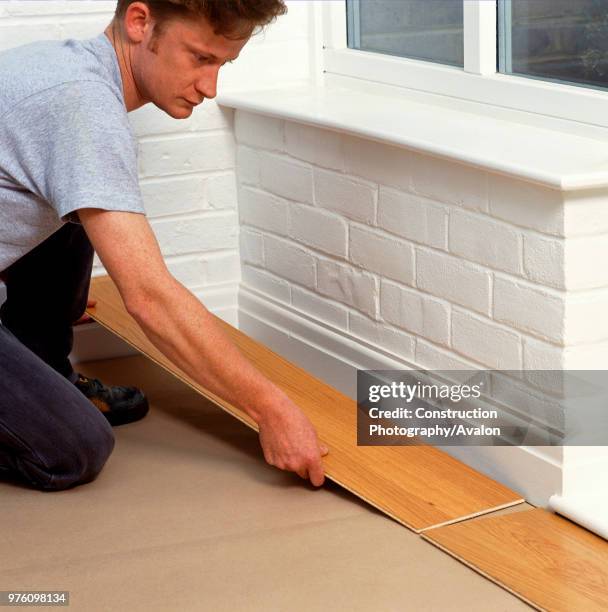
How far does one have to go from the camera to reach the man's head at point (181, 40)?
180 cm

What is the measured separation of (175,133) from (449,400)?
102cm

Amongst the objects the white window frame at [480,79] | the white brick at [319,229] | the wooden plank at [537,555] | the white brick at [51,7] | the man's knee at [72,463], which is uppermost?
the white brick at [51,7]

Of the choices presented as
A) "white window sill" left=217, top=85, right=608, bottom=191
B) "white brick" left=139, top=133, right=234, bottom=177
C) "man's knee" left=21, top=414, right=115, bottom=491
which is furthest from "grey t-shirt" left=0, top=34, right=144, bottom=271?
"white brick" left=139, top=133, right=234, bottom=177

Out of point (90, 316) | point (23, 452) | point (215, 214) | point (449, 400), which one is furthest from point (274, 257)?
point (23, 452)

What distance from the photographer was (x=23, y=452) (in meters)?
2.07

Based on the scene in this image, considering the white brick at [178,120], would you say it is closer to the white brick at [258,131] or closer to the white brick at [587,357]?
the white brick at [258,131]

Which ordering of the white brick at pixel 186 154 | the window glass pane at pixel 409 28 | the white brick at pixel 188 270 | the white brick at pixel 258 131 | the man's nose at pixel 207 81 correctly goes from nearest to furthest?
1. the man's nose at pixel 207 81
2. the window glass pane at pixel 409 28
3. the white brick at pixel 258 131
4. the white brick at pixel 186 154
5. the white brick at pixel 188 270

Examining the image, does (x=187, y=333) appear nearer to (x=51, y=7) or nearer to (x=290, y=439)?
(x=290, y=439)

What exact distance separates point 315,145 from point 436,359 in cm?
58

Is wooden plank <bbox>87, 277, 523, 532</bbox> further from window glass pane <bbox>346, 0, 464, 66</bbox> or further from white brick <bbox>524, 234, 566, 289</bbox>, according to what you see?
window glass pane <bbox>346, 0, 464, 66</bbox>

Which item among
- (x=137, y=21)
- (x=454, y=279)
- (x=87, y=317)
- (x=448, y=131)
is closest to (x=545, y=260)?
(x=454, y=279)

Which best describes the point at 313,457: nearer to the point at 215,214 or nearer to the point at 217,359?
the point at 217,359

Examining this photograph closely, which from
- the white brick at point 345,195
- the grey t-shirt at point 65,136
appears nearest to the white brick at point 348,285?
the white brick at point 345,195

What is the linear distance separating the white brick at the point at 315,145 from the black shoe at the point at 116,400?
642 mm
